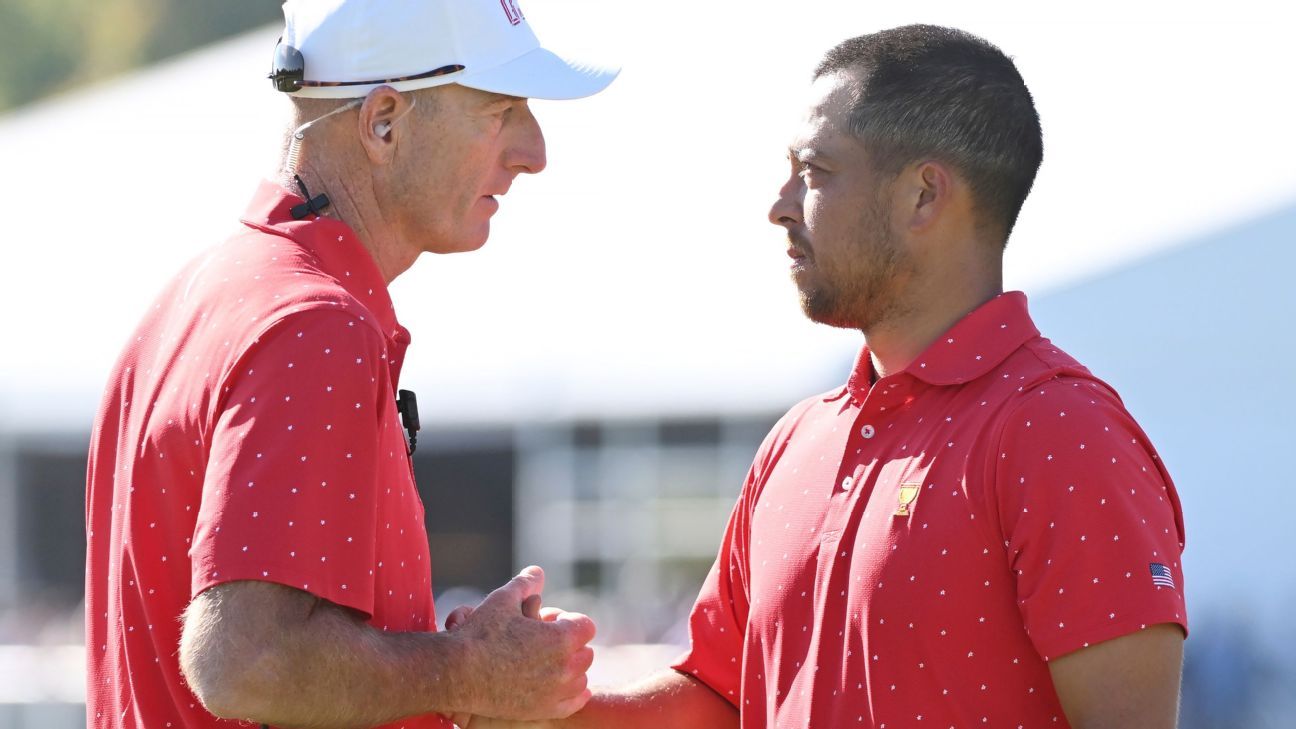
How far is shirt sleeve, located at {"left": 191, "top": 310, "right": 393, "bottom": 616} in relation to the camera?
186 cm

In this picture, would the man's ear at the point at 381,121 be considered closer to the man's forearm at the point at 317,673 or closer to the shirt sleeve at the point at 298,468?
the shirt sleeve at the point at 298,468

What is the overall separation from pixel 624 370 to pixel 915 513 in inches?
187

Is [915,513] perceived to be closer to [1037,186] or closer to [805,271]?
[805,271]

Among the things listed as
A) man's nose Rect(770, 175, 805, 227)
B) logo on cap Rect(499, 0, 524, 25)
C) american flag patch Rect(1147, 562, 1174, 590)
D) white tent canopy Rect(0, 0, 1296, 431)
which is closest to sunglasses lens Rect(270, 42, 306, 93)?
logo on cap Rect(499, 0, 524, 25)

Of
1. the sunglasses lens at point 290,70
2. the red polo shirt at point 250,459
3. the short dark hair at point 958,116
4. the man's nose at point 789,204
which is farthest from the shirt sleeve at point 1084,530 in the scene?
the sunglasses lens at point 290,70

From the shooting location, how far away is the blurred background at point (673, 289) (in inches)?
228

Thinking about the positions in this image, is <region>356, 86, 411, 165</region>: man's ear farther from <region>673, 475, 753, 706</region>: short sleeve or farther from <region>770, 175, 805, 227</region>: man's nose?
<region>673, 475, 753, 706</region>: short sleeve

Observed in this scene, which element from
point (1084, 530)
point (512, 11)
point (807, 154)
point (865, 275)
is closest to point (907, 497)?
point (1084, 530)

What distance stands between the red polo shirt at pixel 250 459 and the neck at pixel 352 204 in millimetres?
59

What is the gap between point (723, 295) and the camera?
6742mm

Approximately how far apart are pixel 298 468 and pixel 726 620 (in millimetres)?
1030

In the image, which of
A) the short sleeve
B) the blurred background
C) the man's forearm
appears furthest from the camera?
the blurred background

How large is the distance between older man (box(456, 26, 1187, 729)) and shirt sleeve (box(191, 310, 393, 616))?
72cm

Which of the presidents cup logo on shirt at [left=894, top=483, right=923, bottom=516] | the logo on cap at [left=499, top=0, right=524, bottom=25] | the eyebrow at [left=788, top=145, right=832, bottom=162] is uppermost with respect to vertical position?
the logo on cap at [left=499, top=0, right=524, bottom=25]
